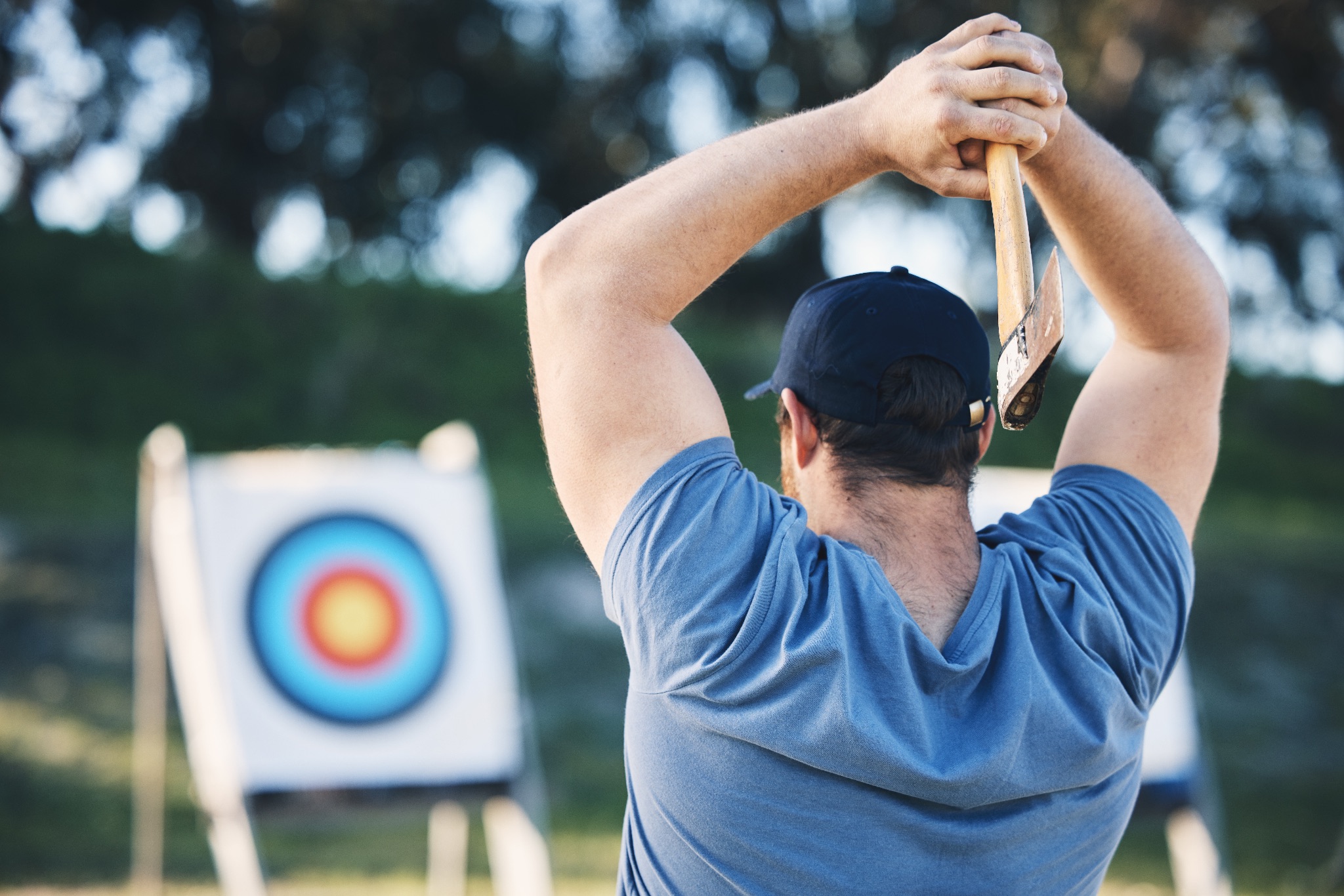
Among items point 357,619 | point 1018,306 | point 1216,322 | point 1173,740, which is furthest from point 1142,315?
point 357,619

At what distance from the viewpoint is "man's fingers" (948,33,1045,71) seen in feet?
3.22

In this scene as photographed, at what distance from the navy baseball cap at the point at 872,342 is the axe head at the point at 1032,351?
0.10ft

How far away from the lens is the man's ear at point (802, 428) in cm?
107

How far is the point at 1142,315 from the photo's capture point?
1.20 metres

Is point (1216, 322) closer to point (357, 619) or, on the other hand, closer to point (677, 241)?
point (677, 241)

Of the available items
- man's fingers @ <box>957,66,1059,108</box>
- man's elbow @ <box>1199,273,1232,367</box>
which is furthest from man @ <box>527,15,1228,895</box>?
man's elbow @ <box>1199,273,1232,367</box>

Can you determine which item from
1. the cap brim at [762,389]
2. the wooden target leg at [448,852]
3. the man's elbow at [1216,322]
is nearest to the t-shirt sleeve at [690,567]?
the cap brim at [762,389]

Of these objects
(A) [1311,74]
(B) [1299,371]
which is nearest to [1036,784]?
(A) [1311,74]

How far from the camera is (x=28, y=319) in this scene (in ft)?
25.6

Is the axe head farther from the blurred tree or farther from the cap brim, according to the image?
the blurred tree

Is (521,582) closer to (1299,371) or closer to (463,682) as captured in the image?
(463,682)

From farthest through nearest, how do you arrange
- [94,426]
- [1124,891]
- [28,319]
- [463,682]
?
[28,319] < [94,426] < [1124,891] < [463,682]

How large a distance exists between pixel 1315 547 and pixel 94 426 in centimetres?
801

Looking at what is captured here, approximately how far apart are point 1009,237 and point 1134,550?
31 cm
